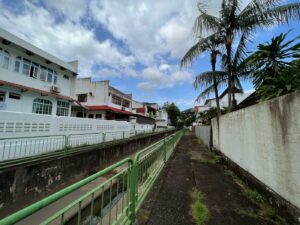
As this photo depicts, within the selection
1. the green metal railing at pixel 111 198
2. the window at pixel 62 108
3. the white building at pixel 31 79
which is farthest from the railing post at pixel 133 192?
the window at pixel 62 108

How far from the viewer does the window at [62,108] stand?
15609 millimetres

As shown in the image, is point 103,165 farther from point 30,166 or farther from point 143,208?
point 143,208

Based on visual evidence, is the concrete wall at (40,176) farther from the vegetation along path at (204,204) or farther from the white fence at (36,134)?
the vegetation along path at (204,204)

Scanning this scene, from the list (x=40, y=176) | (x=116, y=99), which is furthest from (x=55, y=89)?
(x=40, y=176)

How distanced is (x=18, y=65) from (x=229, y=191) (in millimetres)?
15094

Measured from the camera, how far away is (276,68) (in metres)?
4.02

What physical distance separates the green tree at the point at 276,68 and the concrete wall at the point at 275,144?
0.47 m

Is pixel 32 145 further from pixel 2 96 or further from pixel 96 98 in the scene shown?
pixel 96 98

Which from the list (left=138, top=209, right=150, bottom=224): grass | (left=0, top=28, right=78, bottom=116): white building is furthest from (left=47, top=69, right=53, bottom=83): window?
(left=138, top=209, right=150, bottom=224): grass

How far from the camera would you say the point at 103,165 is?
787 centimetres

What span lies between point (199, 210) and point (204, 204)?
0.31 meters

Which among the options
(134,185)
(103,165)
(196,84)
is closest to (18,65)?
(103,165)

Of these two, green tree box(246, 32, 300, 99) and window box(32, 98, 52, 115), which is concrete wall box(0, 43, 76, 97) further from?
green tree box(246, 32, 300, 99)

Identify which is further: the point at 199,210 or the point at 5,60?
the point at 5,60
